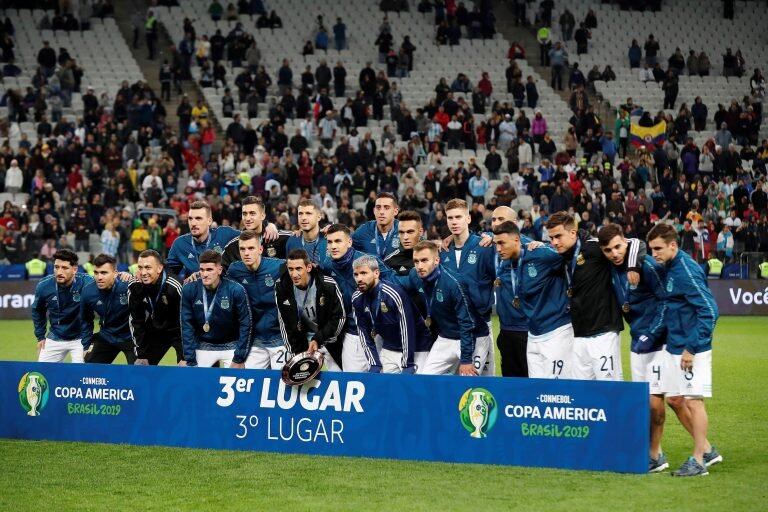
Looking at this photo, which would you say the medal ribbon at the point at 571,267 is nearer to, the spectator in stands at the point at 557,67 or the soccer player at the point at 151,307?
the soccer player at the point at 151,307

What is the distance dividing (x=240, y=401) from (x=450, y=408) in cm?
225

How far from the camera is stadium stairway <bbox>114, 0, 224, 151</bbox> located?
39.5 meters

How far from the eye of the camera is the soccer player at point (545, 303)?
39.2ft

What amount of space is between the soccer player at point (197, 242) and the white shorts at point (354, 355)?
80.2 inches

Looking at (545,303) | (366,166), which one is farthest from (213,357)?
(366,166)

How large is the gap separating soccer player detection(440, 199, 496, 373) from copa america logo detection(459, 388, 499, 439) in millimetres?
1757

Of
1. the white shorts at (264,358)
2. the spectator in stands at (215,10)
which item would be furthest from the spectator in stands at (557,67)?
the white shorts at (264,358)

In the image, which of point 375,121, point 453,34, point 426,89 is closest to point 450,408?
point 375,121

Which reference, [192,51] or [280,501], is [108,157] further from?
[280,501]

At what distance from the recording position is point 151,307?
45.7 ft

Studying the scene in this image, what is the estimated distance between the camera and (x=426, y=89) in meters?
42.8

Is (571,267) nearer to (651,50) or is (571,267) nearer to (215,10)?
(215,10)

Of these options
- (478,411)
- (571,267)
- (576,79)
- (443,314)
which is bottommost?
(478,411)

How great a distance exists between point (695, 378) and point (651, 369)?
21.5 inches
